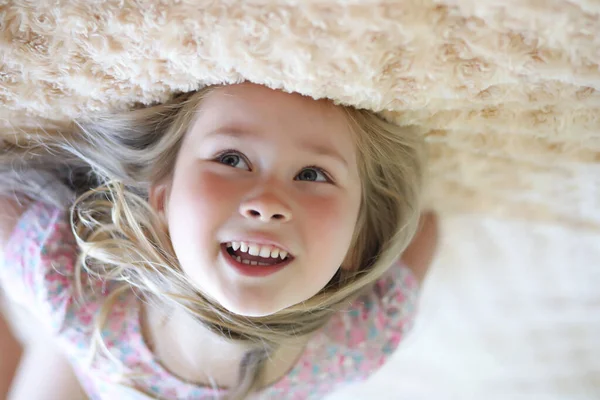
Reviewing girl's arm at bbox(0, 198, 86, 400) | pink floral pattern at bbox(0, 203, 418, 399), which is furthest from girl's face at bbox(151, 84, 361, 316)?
girl's arm at bbox(0, 198, 86, 400)

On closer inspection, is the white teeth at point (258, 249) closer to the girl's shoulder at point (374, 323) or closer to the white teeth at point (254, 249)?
the white teeth at point (254, 249)

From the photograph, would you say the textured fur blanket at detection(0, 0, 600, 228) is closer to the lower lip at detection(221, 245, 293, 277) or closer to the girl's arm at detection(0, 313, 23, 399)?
the lower lip at detection(221, 245, 293, 277)

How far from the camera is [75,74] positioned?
654mm

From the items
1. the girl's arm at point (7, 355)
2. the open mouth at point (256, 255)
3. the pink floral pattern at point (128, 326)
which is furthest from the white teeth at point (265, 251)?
the girl's arm at point (7, 355)

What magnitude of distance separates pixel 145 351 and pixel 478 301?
669mm

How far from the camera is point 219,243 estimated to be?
69 centimetres

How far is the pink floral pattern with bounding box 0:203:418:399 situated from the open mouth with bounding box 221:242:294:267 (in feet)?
1.03

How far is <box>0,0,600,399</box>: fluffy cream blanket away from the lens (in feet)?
1.88

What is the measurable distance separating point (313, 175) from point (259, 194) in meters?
0.09

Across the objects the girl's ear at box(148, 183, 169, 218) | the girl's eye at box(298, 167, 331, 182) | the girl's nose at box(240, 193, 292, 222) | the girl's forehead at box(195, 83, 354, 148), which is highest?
the girl's forehead at box(195, 83, 354, 148)

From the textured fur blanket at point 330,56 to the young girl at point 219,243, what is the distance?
61mm

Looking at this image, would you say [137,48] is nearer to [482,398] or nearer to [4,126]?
[4,126]

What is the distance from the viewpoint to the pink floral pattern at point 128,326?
0.90 m

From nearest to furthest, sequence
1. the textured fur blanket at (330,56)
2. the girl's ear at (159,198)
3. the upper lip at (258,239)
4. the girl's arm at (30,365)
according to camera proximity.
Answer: the textured fur blanket at (330,56) < the upper lip at (258,239) < the girl's ear at (159,198) < the girl's arm at (30,365)
